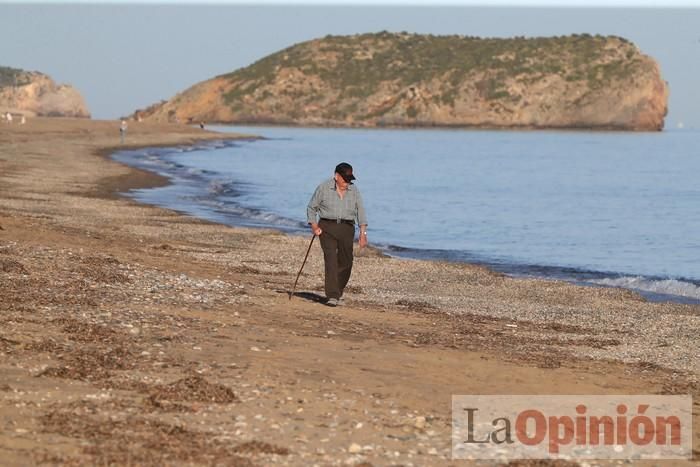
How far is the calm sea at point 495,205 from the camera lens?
30.8 meters

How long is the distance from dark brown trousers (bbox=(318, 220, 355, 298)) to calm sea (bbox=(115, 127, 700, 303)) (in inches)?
378

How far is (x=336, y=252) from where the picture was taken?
51.9 feet

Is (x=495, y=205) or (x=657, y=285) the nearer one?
(x=657, y=285)

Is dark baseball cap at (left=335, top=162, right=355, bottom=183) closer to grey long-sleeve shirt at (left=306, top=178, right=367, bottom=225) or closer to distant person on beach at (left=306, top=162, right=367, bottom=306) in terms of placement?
distant person on beach at (left=306, top=162, right=367, bottom=306)

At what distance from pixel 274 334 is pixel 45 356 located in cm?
290

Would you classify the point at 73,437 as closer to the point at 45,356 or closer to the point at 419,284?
the point at 45,356

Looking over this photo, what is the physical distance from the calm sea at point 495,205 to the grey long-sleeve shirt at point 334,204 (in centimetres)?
980

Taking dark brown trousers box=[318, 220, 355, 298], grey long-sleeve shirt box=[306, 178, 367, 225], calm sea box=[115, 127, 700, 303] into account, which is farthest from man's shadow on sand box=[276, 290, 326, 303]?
calm sea box=[115, 127, 700, 303]

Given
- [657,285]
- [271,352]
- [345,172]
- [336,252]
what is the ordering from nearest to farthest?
[271,352] < [345,172] < [336,252] < [657,285]

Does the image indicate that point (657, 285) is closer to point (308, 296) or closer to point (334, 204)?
point (308, 296)

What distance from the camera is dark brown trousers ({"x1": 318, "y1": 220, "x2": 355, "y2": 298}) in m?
15.6

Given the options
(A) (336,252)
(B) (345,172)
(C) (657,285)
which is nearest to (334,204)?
(B) (345,172)

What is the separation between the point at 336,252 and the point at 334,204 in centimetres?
70

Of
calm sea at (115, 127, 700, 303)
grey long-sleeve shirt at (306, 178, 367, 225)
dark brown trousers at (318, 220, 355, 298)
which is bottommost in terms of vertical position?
calm sea at (115, 127, 700, 303)
